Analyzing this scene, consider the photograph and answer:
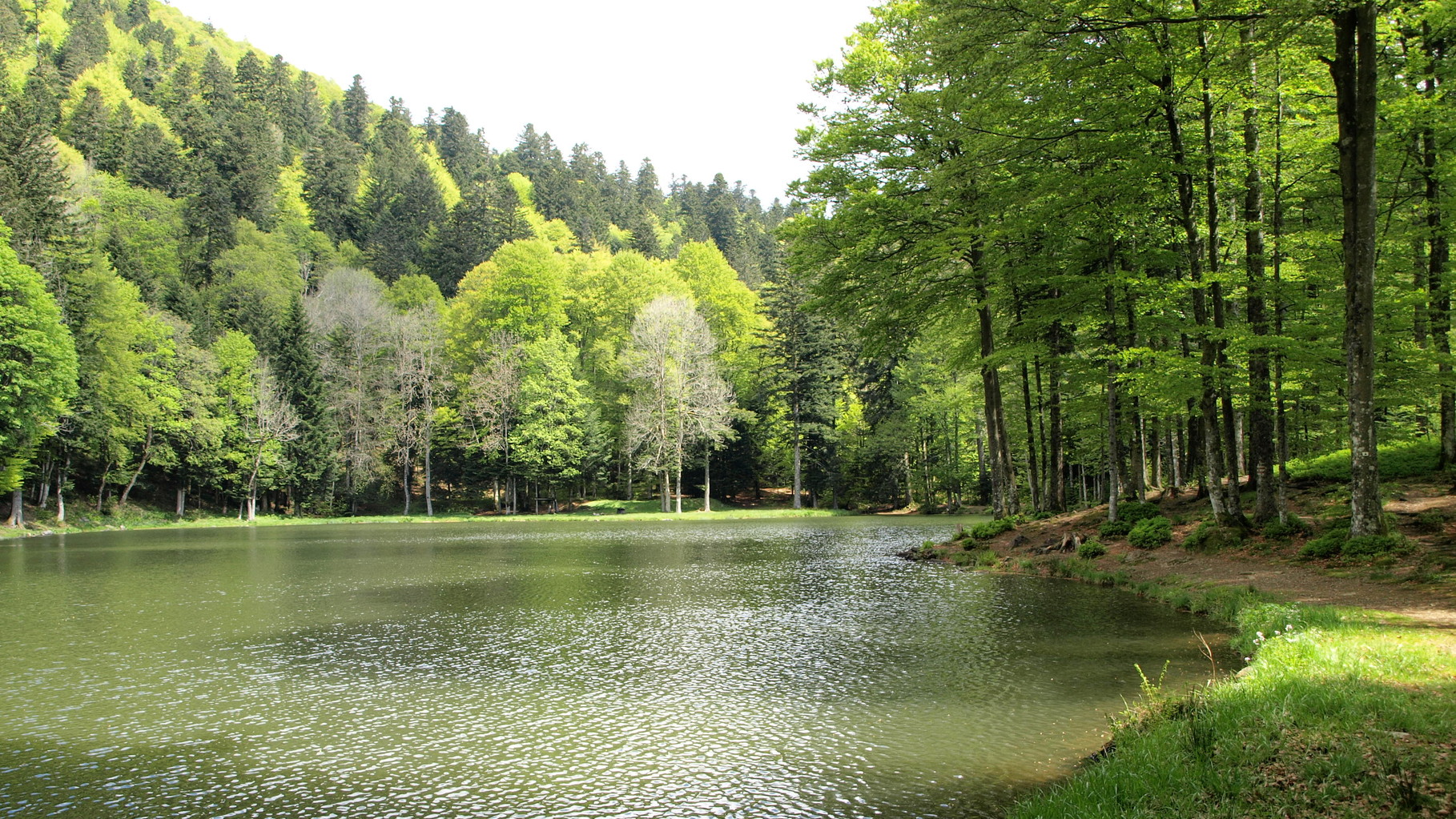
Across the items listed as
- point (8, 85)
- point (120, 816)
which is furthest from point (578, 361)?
point (120, 816)

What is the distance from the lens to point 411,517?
5372 centimetres

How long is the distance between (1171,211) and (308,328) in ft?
179

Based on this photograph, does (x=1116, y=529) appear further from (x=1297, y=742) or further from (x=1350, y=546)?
(x=1297, y=742)

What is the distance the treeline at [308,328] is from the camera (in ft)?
138

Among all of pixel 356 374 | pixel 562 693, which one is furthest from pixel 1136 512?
pixel 356 374

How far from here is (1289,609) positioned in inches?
408

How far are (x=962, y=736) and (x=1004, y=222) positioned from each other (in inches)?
692

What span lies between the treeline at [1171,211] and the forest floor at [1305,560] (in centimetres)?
94

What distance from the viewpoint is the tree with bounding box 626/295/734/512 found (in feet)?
168

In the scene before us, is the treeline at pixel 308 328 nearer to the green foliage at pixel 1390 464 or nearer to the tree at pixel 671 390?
the tree at pixel 671 390

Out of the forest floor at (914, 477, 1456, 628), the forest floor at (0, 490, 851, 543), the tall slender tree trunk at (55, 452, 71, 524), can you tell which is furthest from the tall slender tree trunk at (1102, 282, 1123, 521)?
the tall slender tree trunk at (55, 452, 71, 524)

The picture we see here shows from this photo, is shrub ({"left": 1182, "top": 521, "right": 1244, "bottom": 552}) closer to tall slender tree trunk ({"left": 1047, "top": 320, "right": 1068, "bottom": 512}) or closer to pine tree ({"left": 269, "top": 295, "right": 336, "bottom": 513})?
tall slender tree trunk ({"left": 1047, "top": 320, "right": 1068, "bottom": 512})

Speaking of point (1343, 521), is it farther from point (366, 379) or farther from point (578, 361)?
point (366, 379)

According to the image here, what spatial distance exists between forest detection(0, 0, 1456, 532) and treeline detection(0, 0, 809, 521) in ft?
1.10
